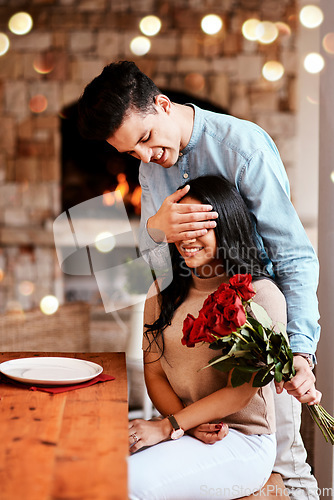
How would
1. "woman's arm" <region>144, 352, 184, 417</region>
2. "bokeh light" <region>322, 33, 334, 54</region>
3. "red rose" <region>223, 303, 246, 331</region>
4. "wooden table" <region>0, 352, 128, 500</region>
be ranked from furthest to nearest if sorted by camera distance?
"bokeh light" <region>322, 33, 334, 54</region>
"woman's arm" <region>144, 352, 184, 417</region>
"red rose" <region>223, 303, 246, 331</region>
"wooden table" <region>0, 352, 128, 500</region>

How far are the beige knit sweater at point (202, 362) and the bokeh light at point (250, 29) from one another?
2.65 meters

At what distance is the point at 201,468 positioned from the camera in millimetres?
1062

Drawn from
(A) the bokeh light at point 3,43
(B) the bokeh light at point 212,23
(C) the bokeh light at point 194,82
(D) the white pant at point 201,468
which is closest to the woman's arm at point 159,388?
(D) the white pant at point 201,468

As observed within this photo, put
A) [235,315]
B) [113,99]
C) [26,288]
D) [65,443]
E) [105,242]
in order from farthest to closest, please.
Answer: [105,242]
[26,288]
[113,99]
[235,315]
[65,443]

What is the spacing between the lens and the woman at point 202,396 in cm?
106

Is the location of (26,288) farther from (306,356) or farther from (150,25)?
(306,356)

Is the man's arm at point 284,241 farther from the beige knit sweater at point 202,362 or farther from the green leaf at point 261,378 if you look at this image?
the green leaf at point 261,378

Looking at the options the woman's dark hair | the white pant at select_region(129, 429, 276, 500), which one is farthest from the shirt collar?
→ the white pant at select_region(129, 429, 276, 500)

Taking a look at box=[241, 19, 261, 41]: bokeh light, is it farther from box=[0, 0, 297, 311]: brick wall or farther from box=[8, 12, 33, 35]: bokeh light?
box=[8, 12, 33, 35]: bokeh light

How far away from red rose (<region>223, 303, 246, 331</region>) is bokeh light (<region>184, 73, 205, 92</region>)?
280 cm

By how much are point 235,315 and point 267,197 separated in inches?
15.8

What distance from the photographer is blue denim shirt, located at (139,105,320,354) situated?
1.21 m

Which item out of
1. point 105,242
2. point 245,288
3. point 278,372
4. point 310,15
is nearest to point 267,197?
point 245,288

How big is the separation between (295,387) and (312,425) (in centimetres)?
57
